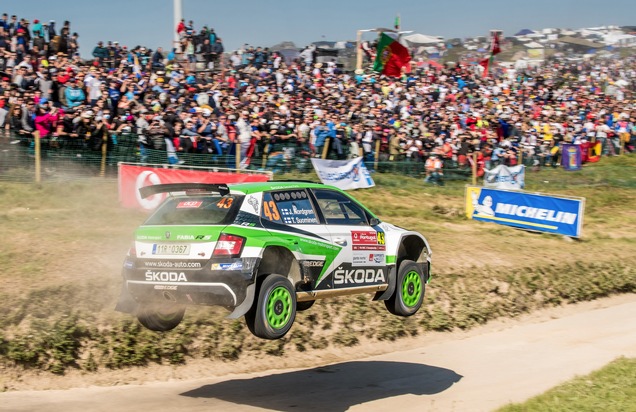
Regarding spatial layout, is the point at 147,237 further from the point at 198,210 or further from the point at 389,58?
the point at 389,58

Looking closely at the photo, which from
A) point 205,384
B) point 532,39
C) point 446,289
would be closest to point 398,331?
point 446,289

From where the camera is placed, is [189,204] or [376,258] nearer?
[189,204]

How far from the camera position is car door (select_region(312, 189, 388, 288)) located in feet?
32.8

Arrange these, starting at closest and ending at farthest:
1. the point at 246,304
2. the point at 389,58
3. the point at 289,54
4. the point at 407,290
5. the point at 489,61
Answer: the point at 246,304
the point at 407,290
the point at 289,54
the point at 389,58
the point at 489,61

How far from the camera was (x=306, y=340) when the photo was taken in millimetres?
16844

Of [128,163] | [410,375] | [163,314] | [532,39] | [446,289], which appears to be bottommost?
[410,375]

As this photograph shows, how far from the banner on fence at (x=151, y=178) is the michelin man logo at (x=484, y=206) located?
9525 millimetres

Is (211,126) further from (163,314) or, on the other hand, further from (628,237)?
(628,237)

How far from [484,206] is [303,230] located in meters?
17.9

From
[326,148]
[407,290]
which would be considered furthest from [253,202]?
[326,148]

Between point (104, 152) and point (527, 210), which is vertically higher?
point (104, 152)

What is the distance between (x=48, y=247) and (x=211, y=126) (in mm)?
7682

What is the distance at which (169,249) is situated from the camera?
8938 millimetres

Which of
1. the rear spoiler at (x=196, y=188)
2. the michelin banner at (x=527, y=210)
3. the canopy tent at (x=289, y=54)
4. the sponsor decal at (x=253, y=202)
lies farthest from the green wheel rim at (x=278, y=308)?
the canopy tent at (x=289, y=54)
